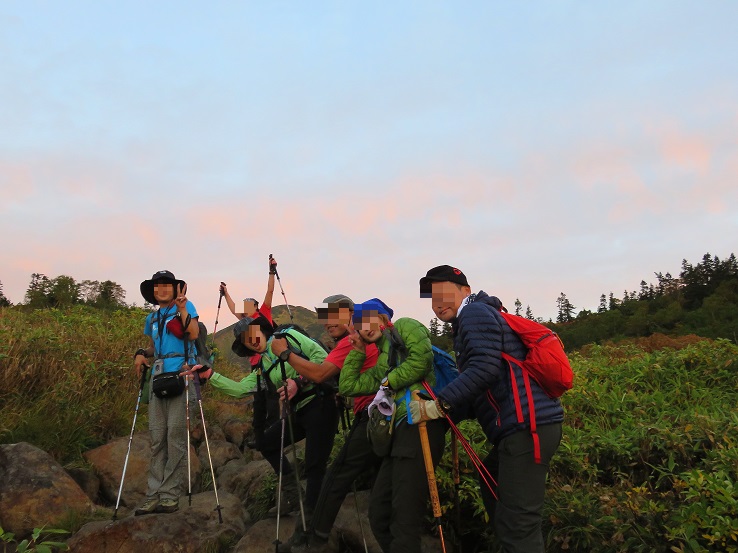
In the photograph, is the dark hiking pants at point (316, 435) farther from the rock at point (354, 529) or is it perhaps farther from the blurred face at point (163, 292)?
the blurred face at point (163, 292)

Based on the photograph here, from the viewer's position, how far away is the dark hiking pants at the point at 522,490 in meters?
3.64

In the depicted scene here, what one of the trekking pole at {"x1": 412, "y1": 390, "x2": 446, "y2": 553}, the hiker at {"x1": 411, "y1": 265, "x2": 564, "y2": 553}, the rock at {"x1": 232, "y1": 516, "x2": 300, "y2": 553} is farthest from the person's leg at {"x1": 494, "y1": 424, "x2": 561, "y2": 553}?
the rock at {"x1": 232, "y1": 516, "x2": 300, "y2": 553}

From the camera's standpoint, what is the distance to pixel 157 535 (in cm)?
555

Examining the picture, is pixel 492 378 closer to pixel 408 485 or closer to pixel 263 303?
pixel 408 485

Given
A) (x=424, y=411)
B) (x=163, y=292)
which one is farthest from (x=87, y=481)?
(x=424, y=411)

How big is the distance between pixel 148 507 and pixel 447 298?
4044 millimetres

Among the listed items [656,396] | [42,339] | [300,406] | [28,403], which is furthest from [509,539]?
[42,339]

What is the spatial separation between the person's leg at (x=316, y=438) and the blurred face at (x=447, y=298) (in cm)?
201

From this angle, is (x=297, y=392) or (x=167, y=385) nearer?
(x=297, y=392)

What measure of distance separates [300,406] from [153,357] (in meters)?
2.07

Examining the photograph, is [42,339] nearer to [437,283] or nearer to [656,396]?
[437,283]

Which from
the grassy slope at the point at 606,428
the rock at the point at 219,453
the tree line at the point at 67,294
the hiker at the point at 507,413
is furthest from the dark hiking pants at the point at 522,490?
the tree line at the point at 67,294

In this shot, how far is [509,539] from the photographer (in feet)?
12.0

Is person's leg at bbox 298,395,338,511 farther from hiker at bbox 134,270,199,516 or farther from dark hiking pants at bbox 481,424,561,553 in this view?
dark hiking pants at bbox 481,424,561,553
